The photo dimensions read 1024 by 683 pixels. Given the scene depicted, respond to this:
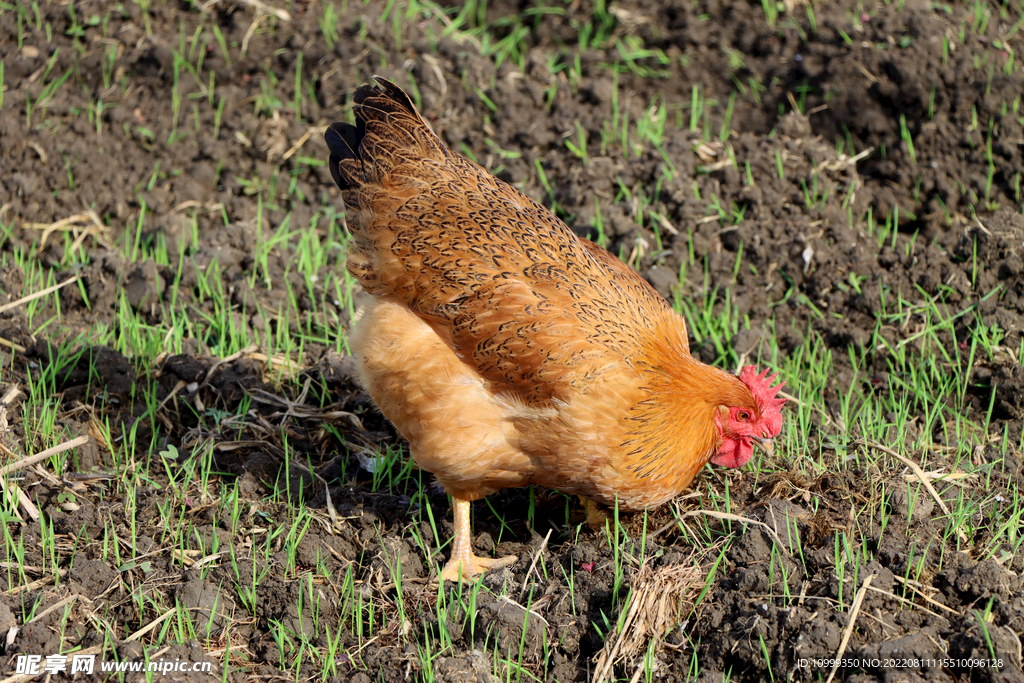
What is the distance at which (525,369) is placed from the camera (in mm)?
3244

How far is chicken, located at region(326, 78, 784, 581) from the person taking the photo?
321 centimetres

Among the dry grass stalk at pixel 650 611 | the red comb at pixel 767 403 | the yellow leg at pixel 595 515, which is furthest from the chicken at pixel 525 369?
the dry grass stalk at pixel 650 611

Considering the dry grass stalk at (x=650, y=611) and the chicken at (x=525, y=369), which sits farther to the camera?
the chicken at (x=525, y=369)

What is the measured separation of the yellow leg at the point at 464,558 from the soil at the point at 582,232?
96mm

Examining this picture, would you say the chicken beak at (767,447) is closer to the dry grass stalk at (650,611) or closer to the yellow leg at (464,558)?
the dry grass stalk at (650,611)

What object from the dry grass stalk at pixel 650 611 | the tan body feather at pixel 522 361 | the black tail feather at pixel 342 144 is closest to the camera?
the dry grass stalk at pixel 650 611

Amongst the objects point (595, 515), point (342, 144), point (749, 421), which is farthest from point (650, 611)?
point (342, 144)

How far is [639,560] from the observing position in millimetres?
3248

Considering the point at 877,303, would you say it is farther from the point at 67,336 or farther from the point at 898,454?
the point at 67,336

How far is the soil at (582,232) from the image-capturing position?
3.08m

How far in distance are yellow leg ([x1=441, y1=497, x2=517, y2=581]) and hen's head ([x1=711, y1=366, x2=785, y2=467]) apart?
100cm

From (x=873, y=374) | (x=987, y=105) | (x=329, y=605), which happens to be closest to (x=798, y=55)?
(x=987, y=105)

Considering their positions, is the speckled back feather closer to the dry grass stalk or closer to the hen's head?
the hen's head

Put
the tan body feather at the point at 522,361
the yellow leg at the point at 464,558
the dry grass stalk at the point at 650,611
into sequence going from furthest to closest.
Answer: the yellow leg at the point at 464,558
the tan body feather at the point at 522,361
the dry grass stalk at the point at 650,611
